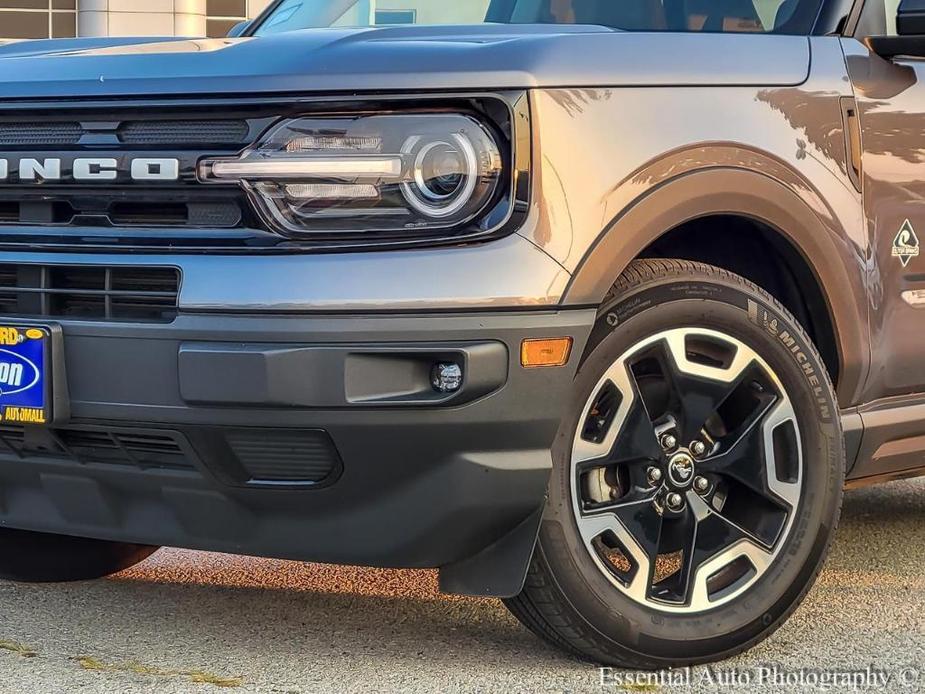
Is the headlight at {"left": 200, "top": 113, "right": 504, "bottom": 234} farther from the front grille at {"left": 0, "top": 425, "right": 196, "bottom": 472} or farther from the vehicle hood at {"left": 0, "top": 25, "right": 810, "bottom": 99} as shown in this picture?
the front grille at {"left": 0, "top": 425, "right": 196, "bottom": 472}

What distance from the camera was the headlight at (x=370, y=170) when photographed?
2637mm

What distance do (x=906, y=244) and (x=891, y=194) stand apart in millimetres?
133

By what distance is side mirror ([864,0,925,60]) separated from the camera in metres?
3.33

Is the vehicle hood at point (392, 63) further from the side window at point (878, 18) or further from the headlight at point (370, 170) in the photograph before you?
the side window at point (878, 18)

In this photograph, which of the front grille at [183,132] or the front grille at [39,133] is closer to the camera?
the front grille at [183,132]

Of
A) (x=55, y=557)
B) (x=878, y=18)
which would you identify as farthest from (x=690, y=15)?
(x=55, y=557)

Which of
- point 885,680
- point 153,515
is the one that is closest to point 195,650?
point 153,515

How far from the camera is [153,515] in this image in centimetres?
282

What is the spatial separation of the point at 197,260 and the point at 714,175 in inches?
40.9

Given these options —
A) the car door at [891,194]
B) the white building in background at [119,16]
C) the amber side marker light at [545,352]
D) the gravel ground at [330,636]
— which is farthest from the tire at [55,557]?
the white building in background at [119,16]

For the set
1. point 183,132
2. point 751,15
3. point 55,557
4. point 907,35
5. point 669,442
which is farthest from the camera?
point 55,557

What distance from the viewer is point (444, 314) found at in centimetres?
258

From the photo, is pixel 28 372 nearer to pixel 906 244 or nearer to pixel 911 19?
pixel 906 244

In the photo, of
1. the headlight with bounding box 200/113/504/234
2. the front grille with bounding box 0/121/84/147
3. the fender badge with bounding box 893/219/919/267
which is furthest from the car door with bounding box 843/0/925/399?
the front grille with bounding box 0/121/84/147
